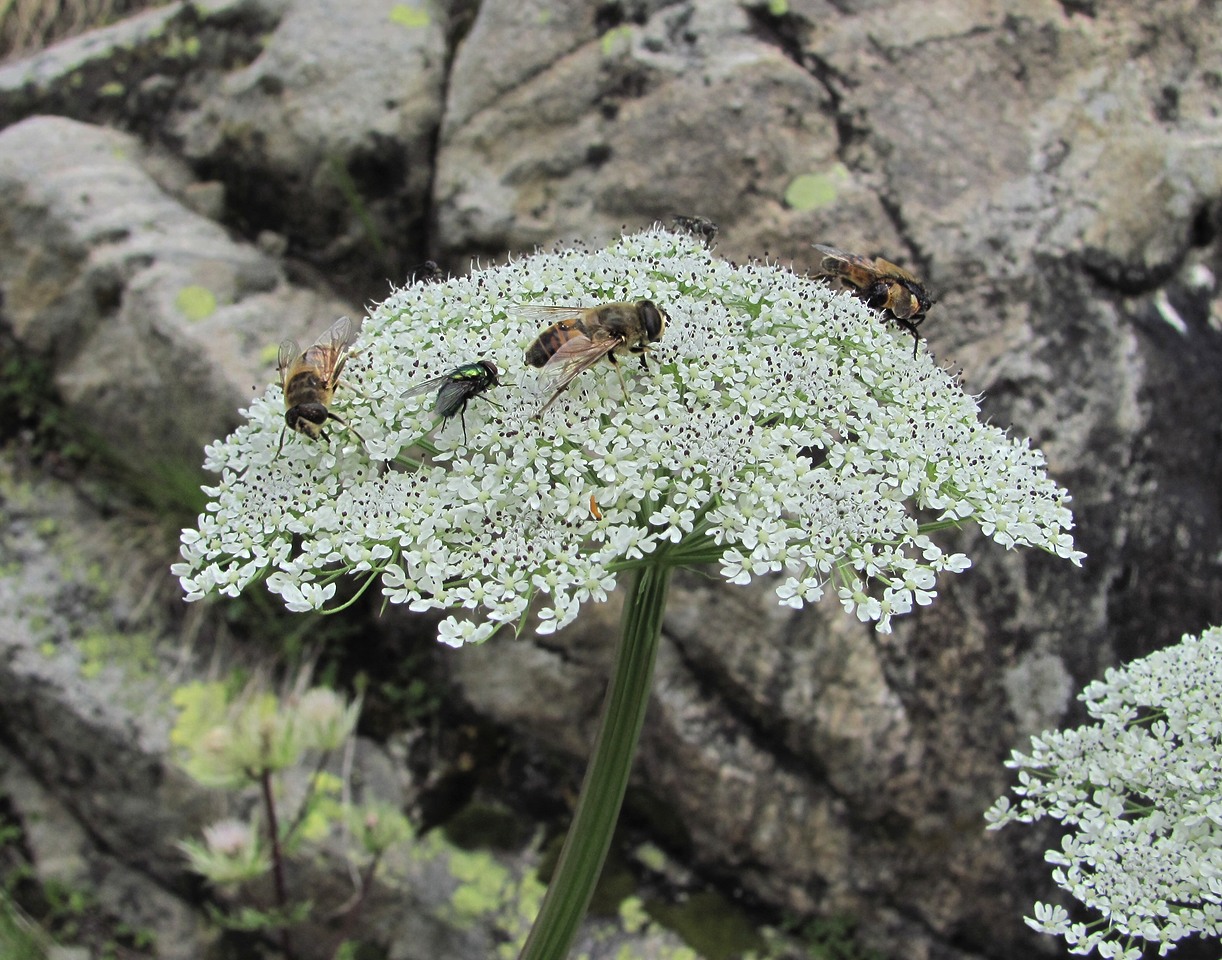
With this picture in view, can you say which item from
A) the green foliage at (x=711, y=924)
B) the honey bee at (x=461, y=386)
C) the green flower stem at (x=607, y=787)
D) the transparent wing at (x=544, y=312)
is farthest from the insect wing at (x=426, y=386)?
the green foliage at (x=711, y=924)

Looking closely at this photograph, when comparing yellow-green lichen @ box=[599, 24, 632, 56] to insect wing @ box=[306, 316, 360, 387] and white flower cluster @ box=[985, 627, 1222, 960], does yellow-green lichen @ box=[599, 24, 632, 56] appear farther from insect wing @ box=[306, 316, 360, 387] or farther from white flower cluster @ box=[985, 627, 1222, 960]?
white flower cluster @ box=[985, 627, 1222, 960]

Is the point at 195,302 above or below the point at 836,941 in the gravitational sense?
above

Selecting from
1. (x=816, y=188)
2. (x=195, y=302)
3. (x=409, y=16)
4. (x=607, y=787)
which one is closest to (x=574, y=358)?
(x=607, y=787)

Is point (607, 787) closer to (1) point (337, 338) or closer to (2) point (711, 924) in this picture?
(1) point (337, 338)

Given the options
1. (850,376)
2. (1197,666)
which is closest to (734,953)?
(1197,666)

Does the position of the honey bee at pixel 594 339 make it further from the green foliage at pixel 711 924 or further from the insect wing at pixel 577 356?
the green foliage at pixel 711 924
